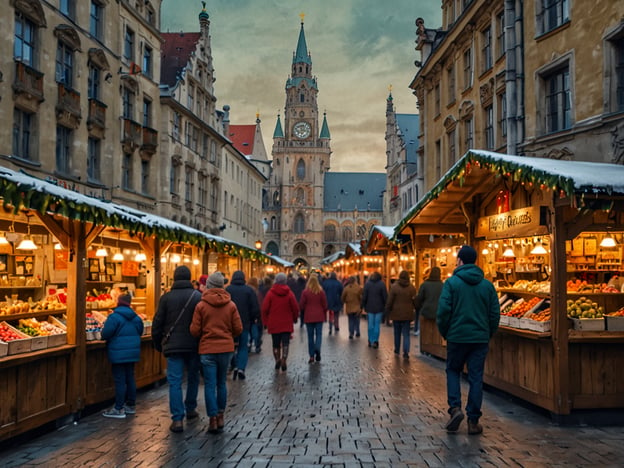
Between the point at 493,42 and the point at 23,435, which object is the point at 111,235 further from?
the point at 493,42

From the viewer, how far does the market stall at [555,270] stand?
27.2ft

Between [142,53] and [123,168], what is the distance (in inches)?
223

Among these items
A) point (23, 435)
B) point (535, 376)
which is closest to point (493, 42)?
point (535, 376)

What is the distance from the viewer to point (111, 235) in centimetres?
1287

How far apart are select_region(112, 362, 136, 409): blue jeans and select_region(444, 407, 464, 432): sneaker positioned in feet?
14.2

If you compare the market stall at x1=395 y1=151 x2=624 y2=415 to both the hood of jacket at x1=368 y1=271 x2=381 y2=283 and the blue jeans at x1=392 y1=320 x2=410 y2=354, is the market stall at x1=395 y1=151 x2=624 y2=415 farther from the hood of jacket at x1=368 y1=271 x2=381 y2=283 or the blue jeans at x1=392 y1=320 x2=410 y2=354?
the hood of jacket at x1=368 y1=271 x2=381 y2=283

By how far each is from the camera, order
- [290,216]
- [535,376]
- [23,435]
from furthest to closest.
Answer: [290,216], [535,376], [23,435]

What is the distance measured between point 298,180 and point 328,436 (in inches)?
4165

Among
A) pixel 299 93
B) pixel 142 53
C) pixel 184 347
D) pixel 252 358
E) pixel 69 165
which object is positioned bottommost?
pixel 252 358

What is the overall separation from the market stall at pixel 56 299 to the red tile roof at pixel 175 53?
2539 cm

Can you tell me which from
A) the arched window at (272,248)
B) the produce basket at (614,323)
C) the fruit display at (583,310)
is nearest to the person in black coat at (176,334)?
the fruit display at (583,310)

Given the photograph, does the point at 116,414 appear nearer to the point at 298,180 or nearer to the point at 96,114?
the point at 96,114

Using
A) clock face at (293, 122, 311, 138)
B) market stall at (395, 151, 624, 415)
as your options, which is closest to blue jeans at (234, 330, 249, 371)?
market stall at (395, 151, 624, 415)

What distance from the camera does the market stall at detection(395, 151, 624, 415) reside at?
8.28 meters
